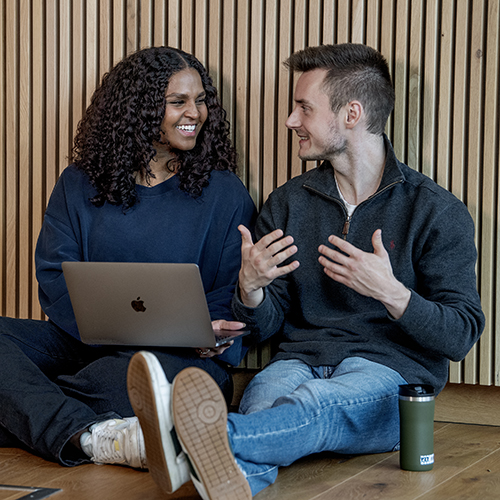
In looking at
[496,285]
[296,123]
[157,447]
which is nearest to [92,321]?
[157,447]

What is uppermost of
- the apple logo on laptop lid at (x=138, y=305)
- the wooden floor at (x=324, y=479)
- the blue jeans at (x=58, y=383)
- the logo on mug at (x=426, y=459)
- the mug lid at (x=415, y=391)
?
the apple logo on laptop lid at (x=138, y=305)

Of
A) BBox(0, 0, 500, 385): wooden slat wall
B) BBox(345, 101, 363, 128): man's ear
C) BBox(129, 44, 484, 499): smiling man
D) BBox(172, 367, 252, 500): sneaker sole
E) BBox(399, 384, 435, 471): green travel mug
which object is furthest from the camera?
BBox(0, 0, 500, 385): wooden slat wall

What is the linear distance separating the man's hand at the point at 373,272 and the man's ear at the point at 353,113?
0.64 m

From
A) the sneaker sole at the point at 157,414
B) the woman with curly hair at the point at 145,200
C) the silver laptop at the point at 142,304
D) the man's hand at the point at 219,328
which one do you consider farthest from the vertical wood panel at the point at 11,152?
the sneaker sole at the point at 157,414

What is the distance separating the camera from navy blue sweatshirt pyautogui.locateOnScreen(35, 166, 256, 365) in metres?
2.80

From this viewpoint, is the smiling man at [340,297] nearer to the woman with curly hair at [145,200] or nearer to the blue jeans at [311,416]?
the blue jeans at [311,416]

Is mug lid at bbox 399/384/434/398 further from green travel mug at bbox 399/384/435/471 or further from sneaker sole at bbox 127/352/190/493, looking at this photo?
sneaker sole at bbox 127/352/190/493

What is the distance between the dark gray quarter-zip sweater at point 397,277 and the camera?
2262 millimetres

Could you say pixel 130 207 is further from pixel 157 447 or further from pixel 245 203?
pixel 157 447

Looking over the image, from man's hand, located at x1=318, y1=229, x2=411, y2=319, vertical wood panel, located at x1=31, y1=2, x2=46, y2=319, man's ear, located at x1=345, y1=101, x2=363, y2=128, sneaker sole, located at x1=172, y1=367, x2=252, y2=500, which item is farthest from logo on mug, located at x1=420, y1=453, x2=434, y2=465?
vertical wood panel, located at x1=31, y1=2, x2=46, y2=319

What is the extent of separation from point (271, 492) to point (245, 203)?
4.35 ft

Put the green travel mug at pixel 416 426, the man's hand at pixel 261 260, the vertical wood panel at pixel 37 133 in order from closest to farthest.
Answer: the green travel mug at pixel 416 426, the man's hand at pixel 261 260, the vertical wood panel at pixel 37 133

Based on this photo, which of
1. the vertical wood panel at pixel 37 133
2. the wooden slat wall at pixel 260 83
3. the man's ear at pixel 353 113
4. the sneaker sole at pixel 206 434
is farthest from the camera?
the vertical wood panel at pixel 37 133

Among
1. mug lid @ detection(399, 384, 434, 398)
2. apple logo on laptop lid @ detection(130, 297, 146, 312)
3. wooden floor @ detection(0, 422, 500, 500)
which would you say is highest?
apple logo on laptop lid @ detection(130, 297, 146, 312)
